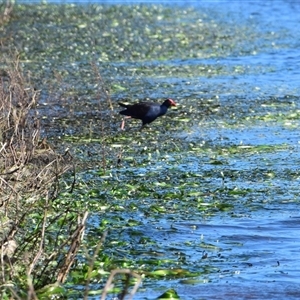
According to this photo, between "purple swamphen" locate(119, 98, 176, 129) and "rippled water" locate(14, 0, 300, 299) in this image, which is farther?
"purple swamphen" locate(119, 98, 176, 129)

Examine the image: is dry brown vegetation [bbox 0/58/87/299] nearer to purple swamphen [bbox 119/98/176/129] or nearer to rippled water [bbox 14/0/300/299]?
rippled water [bbox 14/0/300/299]

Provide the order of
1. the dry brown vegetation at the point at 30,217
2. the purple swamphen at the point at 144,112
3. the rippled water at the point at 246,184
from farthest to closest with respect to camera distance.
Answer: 1. the purple swamphen at the point at 144,112
2. the rippled water at the point at 246,184
3. the dry brown vegetation at the point at 30,217

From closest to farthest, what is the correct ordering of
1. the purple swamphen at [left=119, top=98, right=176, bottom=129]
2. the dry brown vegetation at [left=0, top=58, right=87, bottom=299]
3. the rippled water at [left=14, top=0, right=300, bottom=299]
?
the dry brown vegetation at [left=0, top=58, right=87, bottom=299]
the rippled water at [left=14, top=0, right=300, bottom=299]
the purple swamphen at [left=119, top=98, right=176, bottom=129]

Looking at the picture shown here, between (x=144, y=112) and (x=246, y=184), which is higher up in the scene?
(x=246, y=184)

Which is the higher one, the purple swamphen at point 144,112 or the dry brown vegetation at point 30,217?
the dry brown vegetation at point 30,217

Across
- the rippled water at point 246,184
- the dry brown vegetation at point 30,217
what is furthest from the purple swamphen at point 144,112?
the dry brown vegetation at point 30,217

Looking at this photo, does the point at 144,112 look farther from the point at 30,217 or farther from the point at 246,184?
the point at 30,217

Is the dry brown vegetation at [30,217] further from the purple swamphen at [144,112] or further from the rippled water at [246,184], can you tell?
the purple swamphen at [144,112]

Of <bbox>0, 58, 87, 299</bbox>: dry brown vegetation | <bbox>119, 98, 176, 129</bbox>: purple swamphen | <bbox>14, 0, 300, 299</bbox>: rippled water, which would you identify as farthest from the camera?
<bbox>119, 98, 176, 129</bbox>: purple swamphen

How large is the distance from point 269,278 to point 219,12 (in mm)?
24173

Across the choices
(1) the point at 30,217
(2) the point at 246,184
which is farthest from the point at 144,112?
(1) the point at 30,217

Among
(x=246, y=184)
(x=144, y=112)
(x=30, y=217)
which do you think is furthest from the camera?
(x=144, y=112)

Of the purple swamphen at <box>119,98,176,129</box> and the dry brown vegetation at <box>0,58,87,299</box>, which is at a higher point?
the dry brown vegetation at <box>0,58,87,299</box>

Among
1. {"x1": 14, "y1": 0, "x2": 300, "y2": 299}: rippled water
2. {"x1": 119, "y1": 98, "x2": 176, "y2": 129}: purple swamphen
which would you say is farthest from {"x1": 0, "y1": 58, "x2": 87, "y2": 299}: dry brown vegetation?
{"x1": 119, "y1": 98, "x2": 176, "y2": 129}: purple swamphen
